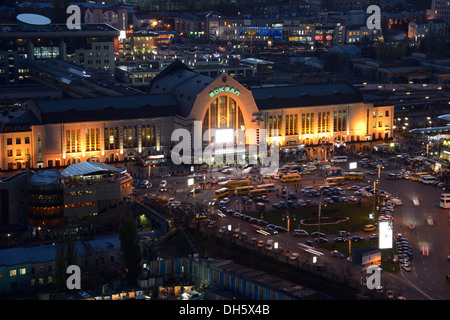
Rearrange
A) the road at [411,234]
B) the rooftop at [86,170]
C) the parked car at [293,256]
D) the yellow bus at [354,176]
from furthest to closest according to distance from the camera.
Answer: the yellow bus at [354,176] → the rooftop at [86,170] → the parked car at [293,256] → the road at [411,234]

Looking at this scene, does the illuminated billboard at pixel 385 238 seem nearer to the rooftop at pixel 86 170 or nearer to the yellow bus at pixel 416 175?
the yellow bus at pixel 416 175

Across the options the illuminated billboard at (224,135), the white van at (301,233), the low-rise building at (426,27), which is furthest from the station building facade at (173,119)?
the low-rise building at (426,27)

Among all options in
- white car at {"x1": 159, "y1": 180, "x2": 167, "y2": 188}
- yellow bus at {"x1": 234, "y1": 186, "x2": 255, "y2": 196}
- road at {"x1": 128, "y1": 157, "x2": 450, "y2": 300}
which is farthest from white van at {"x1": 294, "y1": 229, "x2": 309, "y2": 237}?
white car at {"x1": 159, "y1": 180, "x2": 167, "y2": 188}

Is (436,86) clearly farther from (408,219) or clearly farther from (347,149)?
(408,219)

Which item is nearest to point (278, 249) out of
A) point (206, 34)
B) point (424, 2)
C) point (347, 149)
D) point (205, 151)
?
point (205, 151)

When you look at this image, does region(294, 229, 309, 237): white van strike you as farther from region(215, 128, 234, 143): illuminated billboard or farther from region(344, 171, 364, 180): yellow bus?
region(215, 128, 234, 143): illuminated billboard

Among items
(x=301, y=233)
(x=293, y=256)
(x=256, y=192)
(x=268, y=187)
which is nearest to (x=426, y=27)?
(x=268, y=187)
